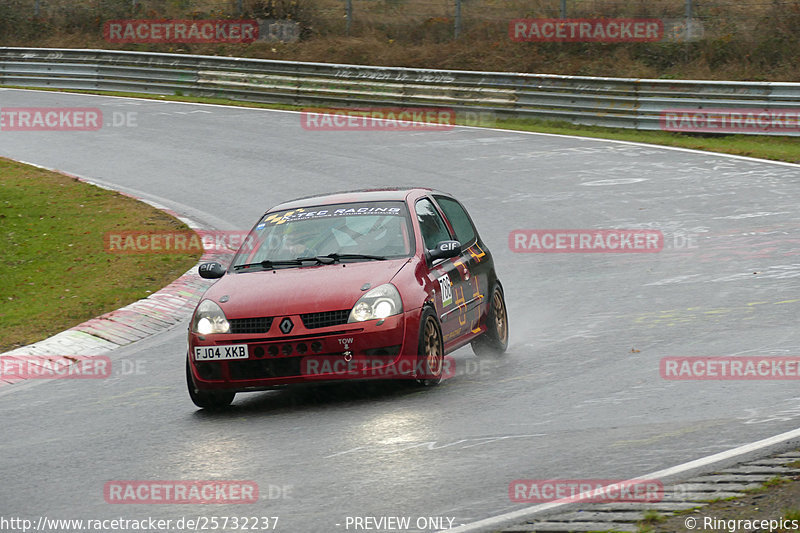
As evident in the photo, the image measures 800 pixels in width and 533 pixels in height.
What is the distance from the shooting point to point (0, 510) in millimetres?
6445

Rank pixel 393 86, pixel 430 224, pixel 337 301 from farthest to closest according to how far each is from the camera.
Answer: pixel 393 86, pixel 430 224, pixel 337 301

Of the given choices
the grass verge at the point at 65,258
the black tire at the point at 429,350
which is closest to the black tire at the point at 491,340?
the black tire at the point at 429,350

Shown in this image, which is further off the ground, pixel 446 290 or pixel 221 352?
pixel 446 290

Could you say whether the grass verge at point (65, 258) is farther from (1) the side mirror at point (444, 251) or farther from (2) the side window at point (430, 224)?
(1) the side mirror at point (444, 251)

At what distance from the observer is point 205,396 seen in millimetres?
8781

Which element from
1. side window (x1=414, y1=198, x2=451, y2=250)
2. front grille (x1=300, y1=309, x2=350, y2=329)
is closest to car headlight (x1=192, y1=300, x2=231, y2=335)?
front grille (x1=300, y1=309, x2=350, y2=329)

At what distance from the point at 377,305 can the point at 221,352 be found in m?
1.20

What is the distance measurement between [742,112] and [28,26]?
1021 inches

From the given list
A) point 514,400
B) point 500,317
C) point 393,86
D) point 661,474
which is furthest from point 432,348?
point 393,86

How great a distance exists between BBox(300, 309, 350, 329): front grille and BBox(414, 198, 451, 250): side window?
1518mm

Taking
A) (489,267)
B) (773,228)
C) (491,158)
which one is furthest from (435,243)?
(491,158)

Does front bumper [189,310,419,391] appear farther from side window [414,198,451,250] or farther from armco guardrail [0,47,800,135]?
armco guardrail [0,47,800,135]

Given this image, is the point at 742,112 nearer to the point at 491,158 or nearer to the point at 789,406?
the point at 491,158

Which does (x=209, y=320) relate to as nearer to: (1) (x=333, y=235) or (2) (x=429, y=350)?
(1) (x=333, y=235)
